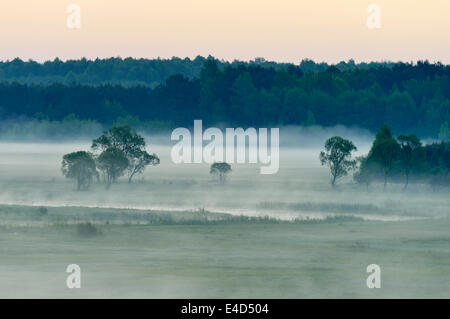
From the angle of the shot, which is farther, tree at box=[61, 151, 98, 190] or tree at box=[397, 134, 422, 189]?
tree at box=[397, 134, 422, 189]

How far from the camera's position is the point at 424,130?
197 meters

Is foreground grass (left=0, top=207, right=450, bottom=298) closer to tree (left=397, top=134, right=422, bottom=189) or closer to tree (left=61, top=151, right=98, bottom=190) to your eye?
tree (left=61, top=151, right=98, bottom=190)

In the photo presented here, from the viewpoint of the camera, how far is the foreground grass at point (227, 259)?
27609 mm

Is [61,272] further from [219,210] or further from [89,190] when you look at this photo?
[89,190]

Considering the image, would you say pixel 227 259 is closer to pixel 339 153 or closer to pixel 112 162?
pixel 112 162

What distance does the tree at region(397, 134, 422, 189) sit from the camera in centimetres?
8350

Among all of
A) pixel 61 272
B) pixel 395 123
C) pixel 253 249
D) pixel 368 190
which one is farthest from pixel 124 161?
pixel 395 123

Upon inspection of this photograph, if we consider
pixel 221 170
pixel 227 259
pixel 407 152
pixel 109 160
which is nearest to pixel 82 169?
pixel 109 160

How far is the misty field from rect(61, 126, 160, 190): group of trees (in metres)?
4.04

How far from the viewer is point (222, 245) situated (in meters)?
39.3

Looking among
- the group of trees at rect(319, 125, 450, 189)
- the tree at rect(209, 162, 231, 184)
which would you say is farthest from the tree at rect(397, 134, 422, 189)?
the tree at rect(209, 162, 231, 184)

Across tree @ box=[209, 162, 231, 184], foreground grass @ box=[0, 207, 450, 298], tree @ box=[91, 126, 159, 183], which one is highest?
tree @ box=[91, 126, 159, 183]

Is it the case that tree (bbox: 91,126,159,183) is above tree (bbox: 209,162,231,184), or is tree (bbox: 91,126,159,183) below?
above
